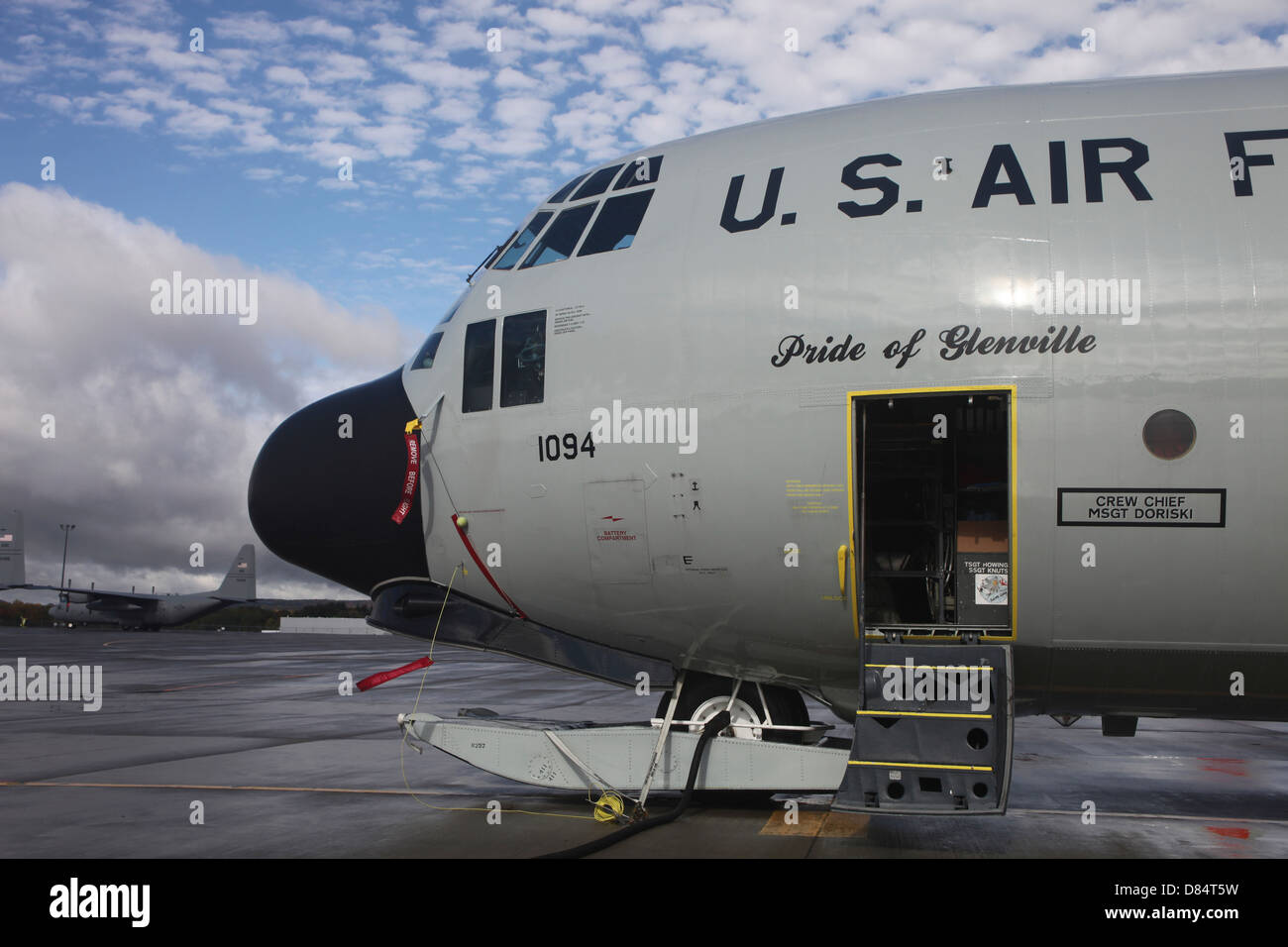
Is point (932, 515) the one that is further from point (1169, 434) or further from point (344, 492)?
point (344, 492)

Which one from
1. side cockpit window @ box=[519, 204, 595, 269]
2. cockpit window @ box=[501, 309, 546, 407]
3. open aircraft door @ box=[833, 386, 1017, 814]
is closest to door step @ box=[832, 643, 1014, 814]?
open aircraft door @ box=[833, 386, 1017, 814]

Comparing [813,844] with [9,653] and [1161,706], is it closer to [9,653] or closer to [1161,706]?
[1161,706]

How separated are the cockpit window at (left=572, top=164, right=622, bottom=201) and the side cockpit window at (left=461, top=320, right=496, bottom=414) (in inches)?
55.1

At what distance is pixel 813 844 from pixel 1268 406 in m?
4.34

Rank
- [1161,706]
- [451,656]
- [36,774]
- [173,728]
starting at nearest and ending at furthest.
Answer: [1161,706] → [36,774] → [173,728] → [451,656]

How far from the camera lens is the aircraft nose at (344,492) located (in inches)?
329

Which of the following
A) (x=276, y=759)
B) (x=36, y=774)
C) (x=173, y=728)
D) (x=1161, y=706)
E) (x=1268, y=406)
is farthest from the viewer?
(x=173, y=728)

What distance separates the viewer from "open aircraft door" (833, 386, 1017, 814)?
643cm

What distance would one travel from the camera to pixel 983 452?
7711 mm

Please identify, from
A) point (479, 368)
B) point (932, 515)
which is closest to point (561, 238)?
point (479, 368)

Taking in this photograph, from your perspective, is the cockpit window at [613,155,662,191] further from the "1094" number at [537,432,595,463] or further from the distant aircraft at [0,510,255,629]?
the distant aircraft at [0,510,255,629]

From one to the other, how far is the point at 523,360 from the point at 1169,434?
4725mm

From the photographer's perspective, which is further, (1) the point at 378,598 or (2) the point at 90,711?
(2) the point at 90,711

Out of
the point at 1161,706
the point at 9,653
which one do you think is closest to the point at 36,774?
the point at 1161,706
